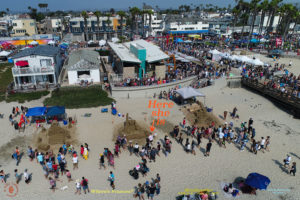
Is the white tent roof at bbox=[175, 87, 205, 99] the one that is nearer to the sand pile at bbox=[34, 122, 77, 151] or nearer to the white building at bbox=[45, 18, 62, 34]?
the sand pile at bbox=[34, 122, 77, 151]

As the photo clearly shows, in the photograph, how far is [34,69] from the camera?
28578 millimetres

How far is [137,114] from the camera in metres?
22.9

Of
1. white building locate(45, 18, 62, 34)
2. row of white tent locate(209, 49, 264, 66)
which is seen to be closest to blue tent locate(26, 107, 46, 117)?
row of white tent locate(209, 49, 264, 66)

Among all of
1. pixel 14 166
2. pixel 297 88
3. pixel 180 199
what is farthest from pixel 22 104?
pixel 297 88

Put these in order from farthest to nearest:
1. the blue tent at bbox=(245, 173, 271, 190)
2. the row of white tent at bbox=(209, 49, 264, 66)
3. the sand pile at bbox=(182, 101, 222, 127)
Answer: the row of white tent at bbox=(209, 49, 264, 66), the sand pile at bbox=(182, 101, 222, 127), the blue tent at bbox=(245, 173, 271, 190)

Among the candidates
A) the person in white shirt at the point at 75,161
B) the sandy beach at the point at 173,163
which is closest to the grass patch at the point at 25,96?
the sandy beach at the point at 173,163

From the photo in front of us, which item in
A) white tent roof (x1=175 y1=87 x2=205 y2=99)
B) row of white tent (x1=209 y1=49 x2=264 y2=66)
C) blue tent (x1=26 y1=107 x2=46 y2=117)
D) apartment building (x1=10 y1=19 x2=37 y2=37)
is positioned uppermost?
apartment building (x1=10 y1=19 x2=37 y2=37)

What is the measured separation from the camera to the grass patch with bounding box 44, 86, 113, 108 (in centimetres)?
2459

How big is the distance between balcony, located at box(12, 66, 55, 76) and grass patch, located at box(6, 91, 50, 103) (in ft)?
9.48

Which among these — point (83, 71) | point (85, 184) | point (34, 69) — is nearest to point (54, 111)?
point (85, 184)

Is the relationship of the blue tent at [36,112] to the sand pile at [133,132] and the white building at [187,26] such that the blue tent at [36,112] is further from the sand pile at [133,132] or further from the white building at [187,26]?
the white building at [187,26]

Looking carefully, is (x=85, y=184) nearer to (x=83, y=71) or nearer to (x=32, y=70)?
(x=83, y=71)

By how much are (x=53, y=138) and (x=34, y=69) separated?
14.9m

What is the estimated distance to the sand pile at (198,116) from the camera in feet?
67.8
